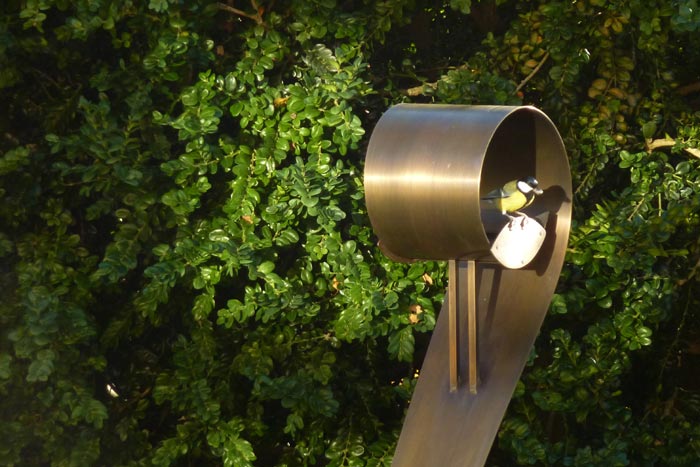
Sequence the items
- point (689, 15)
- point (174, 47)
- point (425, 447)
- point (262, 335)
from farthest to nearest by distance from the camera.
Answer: point (262, 335)
point (174, 47)
point (689, 15)
point (425, 447)

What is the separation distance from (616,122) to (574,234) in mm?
325

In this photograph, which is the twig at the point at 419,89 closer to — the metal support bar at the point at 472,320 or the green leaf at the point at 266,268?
the green leaf at the point at 266,268

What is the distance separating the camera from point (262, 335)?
9.47 ft

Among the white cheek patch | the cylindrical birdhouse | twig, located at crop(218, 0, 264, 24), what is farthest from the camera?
twig, located at crop(218, 0, 264, 24)

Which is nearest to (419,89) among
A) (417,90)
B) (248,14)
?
(417,90)

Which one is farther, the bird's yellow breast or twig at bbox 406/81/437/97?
twig at bbox 406/81/437/97

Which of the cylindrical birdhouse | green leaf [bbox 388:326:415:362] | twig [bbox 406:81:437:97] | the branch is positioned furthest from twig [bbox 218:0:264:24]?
the cylindrical birdhouse

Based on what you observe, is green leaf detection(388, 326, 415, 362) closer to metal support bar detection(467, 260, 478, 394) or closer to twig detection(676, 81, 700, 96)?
metal support bar detection(467, 260, 478, 394)

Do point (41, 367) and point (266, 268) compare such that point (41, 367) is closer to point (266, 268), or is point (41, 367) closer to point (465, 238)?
point (266, 268)

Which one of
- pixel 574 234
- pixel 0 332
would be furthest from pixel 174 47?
pixel 574 234

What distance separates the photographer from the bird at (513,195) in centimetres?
182

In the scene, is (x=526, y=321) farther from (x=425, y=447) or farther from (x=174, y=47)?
(x=174, y=47)

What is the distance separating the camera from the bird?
182 centimetres

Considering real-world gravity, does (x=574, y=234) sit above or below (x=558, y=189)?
below
